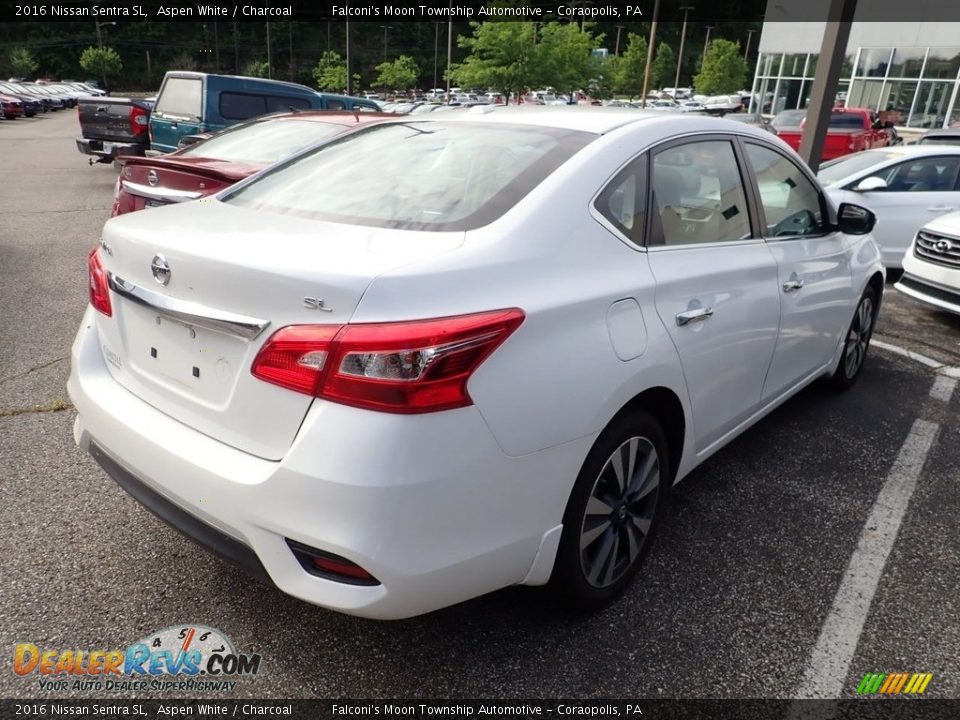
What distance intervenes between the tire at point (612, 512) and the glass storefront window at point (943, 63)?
36442 mm

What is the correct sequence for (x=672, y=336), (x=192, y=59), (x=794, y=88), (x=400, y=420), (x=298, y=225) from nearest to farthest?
(x=400, y=420) < (x=298, y=225) < (x=672, y=336) < (x=794, y=88) < (x=192, y=59)

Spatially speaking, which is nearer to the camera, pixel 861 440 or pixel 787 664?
pixel 787 664

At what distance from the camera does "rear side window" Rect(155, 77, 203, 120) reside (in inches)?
414

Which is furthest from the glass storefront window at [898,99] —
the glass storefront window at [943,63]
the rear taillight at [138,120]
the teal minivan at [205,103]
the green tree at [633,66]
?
the rear taillight at [138,120]

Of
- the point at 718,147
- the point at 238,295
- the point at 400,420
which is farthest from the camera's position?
the point at 718,147

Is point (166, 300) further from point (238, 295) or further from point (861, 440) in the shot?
point (861, 440)

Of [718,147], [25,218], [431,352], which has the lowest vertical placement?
[25,218]

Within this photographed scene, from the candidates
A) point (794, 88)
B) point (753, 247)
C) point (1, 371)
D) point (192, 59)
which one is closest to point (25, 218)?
point (1, 371)

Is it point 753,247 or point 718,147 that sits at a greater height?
point 718,147

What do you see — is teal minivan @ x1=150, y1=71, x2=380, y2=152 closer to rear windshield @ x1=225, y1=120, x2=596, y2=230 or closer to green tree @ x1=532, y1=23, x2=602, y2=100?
rear windshield @ x1=225, y1=120, x2=596, y2=230

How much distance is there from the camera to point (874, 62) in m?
33.7

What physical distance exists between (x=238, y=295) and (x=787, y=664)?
203cm

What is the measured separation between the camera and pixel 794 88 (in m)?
38.0

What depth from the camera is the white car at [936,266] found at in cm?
598
